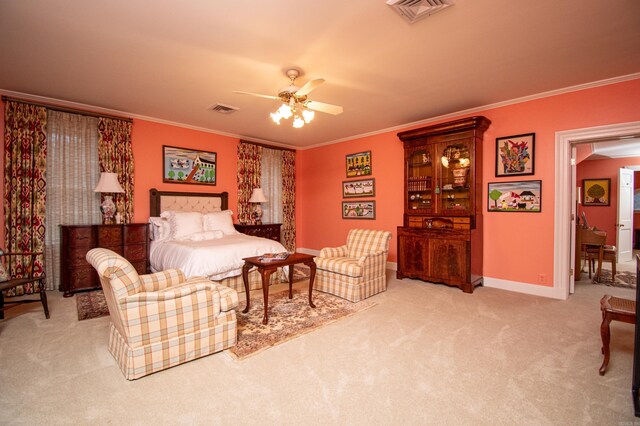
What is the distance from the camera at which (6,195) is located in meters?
4.15

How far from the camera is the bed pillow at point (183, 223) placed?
492 centimetres

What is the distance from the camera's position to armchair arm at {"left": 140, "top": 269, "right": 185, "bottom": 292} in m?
2.74

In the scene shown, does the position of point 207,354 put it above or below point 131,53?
below

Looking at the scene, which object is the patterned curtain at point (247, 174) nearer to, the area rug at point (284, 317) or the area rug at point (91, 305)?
the area rug at point (284, 317)

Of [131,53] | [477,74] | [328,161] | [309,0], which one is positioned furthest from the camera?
[328,161]

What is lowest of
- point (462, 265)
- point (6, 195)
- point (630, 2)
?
point (462, 265)

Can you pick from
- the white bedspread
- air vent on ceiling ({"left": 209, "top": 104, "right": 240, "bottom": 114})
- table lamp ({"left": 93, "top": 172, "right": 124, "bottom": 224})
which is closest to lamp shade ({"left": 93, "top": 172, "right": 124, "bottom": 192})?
table lamp ({"left": 93, "top": 172, "right": 124, "bottom": 224})

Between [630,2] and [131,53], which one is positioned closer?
[630,2]

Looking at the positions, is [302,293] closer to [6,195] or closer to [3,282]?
[3,282]

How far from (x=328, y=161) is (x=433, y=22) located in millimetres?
4839

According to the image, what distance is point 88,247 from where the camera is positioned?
4.37m

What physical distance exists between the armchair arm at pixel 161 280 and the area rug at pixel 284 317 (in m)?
0.82

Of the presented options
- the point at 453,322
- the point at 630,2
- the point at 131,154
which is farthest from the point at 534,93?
the point at 131,154

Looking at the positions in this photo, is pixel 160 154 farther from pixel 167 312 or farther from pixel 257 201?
pixel 167 312
